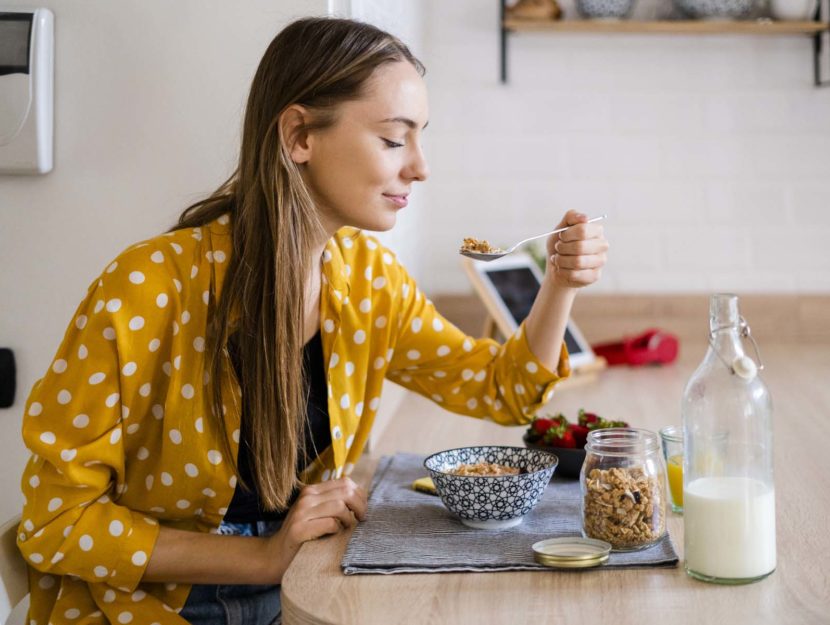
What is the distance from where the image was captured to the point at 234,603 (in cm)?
128

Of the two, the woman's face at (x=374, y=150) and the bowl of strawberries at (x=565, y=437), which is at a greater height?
the woman's face at (x=374, y=150)

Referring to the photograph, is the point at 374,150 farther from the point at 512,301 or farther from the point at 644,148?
the point at 644,148

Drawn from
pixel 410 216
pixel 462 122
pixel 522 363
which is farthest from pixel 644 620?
pixel 462 122

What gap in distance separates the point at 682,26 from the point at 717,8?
0.09m

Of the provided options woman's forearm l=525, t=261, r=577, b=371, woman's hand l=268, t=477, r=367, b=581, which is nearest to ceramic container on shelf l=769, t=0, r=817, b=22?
woman's forearm l=525, t=261, r=577, b=371

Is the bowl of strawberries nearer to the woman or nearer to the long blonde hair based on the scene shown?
the woman

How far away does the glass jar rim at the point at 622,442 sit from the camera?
1049mm

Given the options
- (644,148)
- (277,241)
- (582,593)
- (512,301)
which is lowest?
(582,593)

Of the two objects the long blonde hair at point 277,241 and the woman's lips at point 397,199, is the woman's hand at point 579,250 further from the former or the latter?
the long blonde hair at point 277,241

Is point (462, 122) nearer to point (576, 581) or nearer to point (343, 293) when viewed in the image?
point (343, 293)

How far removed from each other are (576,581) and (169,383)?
0.54 metres

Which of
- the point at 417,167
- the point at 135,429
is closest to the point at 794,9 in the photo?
the point at 417,167

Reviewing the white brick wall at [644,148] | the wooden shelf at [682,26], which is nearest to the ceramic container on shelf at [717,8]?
the wooden shelf at [682,26]

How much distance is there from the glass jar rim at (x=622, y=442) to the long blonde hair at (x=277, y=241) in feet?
1.25
